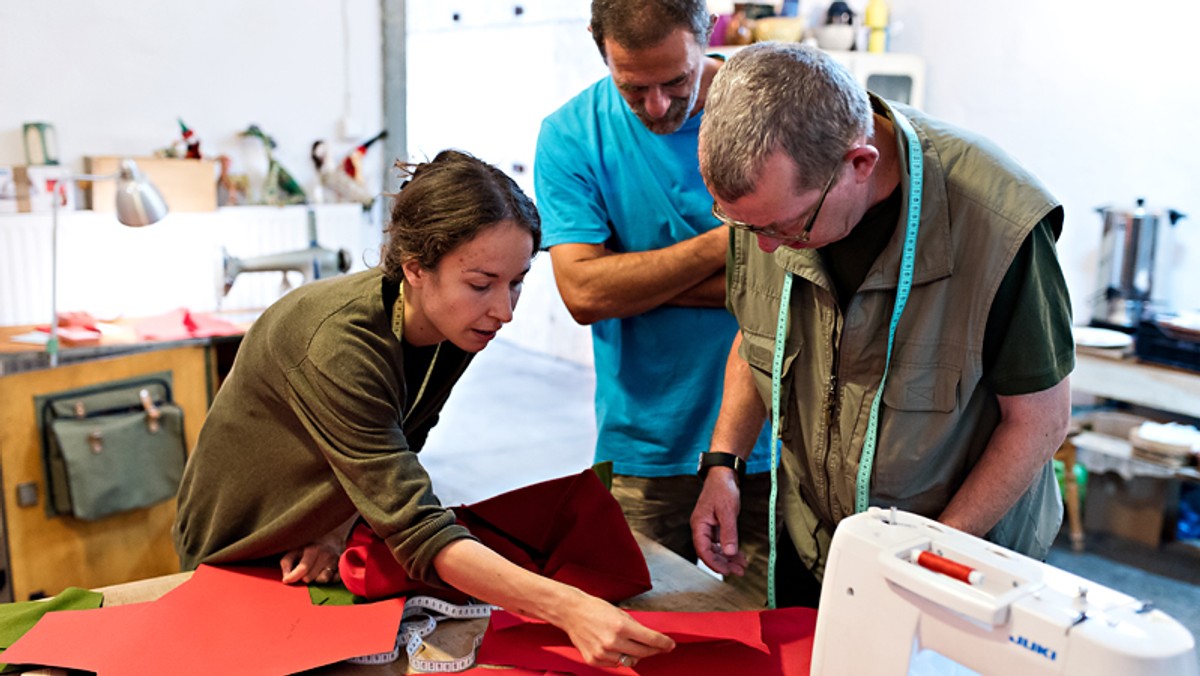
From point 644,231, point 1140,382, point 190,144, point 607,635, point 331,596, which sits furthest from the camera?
point 190,144

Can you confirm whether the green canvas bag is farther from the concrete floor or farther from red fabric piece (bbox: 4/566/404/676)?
red fabric piece (bbox: 4/566/404/676)

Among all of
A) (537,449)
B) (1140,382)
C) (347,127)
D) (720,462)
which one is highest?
(347,127)

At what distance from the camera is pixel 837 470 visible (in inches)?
60.9

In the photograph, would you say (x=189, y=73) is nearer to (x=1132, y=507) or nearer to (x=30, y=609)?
(x=30, y=609)

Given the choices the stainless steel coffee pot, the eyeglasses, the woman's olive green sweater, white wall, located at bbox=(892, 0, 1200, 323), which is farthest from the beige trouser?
white wall, located at bbox=(892, 0, 1200, 323)

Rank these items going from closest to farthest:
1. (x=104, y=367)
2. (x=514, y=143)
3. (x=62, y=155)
Answer: (x=104, y=367), (x=62, y=155), (x=514, y=143)

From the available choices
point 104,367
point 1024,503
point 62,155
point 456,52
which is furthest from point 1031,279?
point 456,52

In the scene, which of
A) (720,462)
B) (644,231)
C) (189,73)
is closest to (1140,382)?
(644,231)

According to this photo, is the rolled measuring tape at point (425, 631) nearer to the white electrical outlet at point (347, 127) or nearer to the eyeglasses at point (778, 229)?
the eyeglasses at point (778, 229)

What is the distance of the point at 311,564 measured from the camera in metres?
1.63

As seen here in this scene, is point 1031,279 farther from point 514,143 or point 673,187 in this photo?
point 514,143

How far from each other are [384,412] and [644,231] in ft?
2.54

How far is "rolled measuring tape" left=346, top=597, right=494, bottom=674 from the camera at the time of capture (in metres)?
1.43

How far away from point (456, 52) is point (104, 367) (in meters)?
5.46
